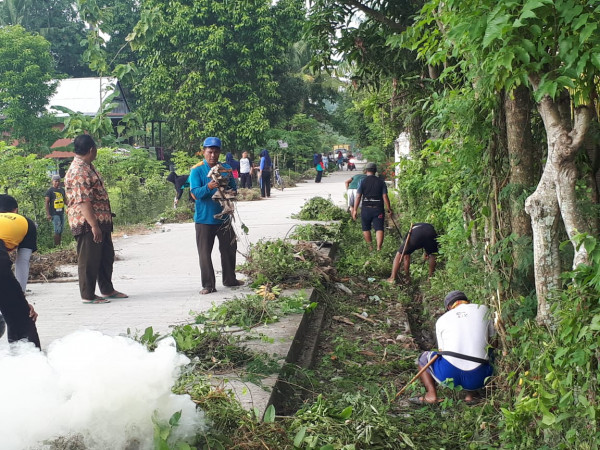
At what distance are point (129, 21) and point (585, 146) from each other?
4464 cm

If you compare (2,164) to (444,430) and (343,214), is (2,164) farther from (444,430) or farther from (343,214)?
(444,430)

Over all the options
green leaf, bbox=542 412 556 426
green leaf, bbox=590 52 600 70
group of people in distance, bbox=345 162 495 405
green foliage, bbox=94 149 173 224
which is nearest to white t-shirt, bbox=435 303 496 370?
group of people in distance, bbox=345 162 495 405

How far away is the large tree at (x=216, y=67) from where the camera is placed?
111ft

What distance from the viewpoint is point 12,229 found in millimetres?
5660

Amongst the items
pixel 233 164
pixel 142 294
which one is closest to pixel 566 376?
pixel 142 294

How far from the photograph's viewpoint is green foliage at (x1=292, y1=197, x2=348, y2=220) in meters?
16.4

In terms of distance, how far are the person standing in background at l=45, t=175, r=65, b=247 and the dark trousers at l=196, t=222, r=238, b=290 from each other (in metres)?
8.03

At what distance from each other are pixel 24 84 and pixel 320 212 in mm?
24012

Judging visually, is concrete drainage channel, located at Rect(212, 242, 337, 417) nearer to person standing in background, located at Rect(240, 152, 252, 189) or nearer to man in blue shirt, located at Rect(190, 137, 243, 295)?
man in blue shirt, located at Rect(190, 137, 243, 295)

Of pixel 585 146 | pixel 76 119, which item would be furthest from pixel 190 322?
pixel 76 119

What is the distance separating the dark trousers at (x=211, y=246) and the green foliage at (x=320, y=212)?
7.51 metres

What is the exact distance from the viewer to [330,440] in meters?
4.05

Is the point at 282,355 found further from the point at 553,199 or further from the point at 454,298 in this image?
the point at 553,199

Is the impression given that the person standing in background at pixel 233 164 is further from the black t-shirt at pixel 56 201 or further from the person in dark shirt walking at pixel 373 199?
the person in dark shirt walking at pixel 373 199
